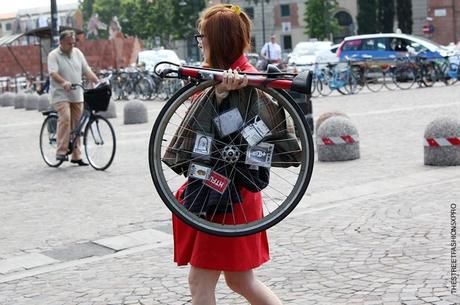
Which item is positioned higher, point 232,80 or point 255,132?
point 232,80

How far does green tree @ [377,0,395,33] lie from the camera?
6838cm

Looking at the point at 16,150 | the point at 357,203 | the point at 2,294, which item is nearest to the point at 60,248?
the point at 2,294

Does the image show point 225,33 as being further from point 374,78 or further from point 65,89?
point 374,78

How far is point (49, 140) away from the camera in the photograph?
1194 cm

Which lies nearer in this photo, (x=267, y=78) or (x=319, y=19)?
(x=267, y=78)

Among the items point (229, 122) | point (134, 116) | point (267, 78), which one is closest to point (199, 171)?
point (229, 122)

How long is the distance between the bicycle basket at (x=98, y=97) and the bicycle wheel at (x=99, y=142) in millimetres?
183

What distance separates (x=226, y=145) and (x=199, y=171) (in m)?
0.16

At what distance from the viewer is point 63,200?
910cm

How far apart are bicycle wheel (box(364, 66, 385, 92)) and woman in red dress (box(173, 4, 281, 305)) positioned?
23.2m

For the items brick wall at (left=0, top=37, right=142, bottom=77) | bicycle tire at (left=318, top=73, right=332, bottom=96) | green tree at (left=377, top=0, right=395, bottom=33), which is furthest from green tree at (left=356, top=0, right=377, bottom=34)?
bicycle tire at (left=318, top=73, right=332, bottom=96)

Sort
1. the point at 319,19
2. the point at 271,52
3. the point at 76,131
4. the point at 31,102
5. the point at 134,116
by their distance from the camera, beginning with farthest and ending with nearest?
the point at 319,19 < the point at 271,52 < the point at 31,102 < the point at 134,116 < the point at 76,131

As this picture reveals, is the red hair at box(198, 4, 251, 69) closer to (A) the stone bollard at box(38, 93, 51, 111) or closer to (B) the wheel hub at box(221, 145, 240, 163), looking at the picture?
(B) the wheel hub at box(221, 145, 240, 163)

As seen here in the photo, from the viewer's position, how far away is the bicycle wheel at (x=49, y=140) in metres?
11.9
